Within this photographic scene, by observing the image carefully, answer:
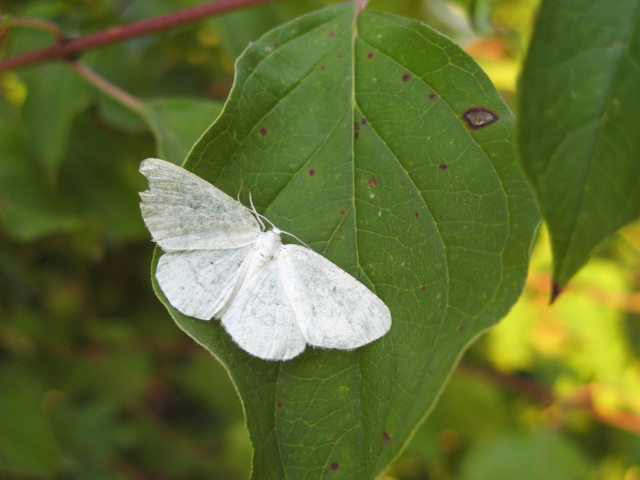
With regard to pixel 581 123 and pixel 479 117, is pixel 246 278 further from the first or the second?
pixel 581 123

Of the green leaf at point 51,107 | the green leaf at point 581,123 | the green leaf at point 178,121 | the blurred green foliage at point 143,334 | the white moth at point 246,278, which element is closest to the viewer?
the green leaf at point 581,123

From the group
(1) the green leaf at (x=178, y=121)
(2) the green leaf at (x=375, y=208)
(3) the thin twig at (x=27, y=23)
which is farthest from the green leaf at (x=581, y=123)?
(3) the thin twig at (x=27, y=23)

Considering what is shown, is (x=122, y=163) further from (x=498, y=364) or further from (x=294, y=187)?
(x=498, y=364)

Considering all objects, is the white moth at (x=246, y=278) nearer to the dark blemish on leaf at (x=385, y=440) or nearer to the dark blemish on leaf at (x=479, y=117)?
the dark blemish on leaf at (x=385, y=440)

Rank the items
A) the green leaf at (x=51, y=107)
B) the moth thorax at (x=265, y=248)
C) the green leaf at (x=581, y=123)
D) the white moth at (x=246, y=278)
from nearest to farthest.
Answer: the green leaf at (x=581, y=123) → the white moth at (x=246, y=278) → the moth thorax at (x=265, y=248) → the green leaf at (x=51, y=107)

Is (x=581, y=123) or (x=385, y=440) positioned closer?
(x=581, y=123)

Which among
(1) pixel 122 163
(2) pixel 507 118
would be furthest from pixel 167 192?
(1) pixel 122 163

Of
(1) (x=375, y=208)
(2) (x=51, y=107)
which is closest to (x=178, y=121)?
(2) (x=51, y=107)
